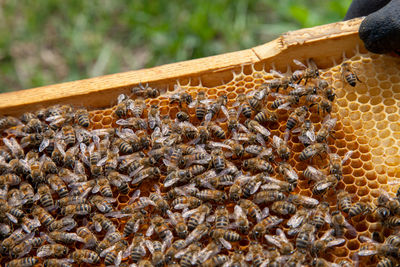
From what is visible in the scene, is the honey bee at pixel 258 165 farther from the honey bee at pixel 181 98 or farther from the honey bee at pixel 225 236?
the honey bee at pixel 181 98

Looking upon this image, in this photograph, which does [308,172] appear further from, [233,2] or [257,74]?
[233,2]

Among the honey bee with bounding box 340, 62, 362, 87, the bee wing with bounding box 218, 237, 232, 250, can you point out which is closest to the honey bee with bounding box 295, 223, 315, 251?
the bee wing with bounding box 218, 237, 232, 250

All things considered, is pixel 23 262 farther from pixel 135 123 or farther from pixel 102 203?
pixel 135 123

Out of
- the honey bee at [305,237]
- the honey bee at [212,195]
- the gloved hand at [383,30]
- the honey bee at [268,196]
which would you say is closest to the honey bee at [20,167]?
the honey bee at [212,195]

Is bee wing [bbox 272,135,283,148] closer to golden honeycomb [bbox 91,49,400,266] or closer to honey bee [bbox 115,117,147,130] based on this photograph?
golden honeycomb [bbox 91,49,400,266]

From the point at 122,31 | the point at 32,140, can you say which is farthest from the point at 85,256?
the point at 122,31

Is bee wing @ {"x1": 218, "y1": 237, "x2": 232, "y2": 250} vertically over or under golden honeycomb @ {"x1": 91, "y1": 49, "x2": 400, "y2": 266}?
under
